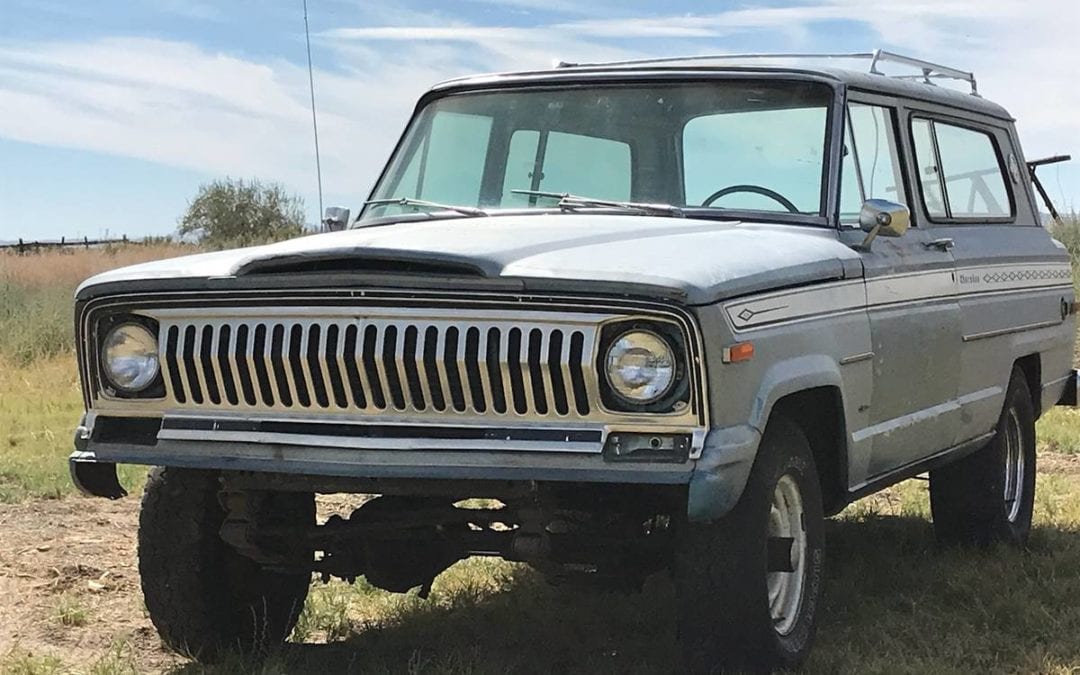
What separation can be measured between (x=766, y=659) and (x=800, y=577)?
1.33ft

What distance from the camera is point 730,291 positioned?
381cm

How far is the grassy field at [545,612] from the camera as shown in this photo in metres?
4.71

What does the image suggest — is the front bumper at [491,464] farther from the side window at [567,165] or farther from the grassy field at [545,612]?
the side window at [567,165]

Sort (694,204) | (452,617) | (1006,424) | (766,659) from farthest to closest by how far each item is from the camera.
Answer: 1. (1006,424)
2. (452,617)
3. (694,204)
4. (766,659)

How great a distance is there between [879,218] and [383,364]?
188 centimetres

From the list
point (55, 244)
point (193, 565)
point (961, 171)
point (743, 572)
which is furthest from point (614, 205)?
point (55, 244)

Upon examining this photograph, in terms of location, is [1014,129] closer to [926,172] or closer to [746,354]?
[926,172]

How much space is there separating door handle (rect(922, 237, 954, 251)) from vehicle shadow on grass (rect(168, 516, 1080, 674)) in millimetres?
1285

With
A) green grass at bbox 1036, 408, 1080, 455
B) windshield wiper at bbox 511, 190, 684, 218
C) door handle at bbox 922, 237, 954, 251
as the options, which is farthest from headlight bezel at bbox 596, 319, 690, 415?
green grass at bbox 1036, 408, 1080, 455

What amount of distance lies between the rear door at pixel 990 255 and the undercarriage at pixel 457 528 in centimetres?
196

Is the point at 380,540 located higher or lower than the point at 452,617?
higher

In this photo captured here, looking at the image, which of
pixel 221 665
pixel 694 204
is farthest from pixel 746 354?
pixel 221 665

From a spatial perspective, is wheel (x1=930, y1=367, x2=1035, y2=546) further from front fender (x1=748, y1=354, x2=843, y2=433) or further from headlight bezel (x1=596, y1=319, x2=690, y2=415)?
headlight bezel (x1=596, y1=319, x2=690, y2=415)

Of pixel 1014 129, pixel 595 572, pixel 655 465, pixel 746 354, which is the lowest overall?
pixel 595 572
